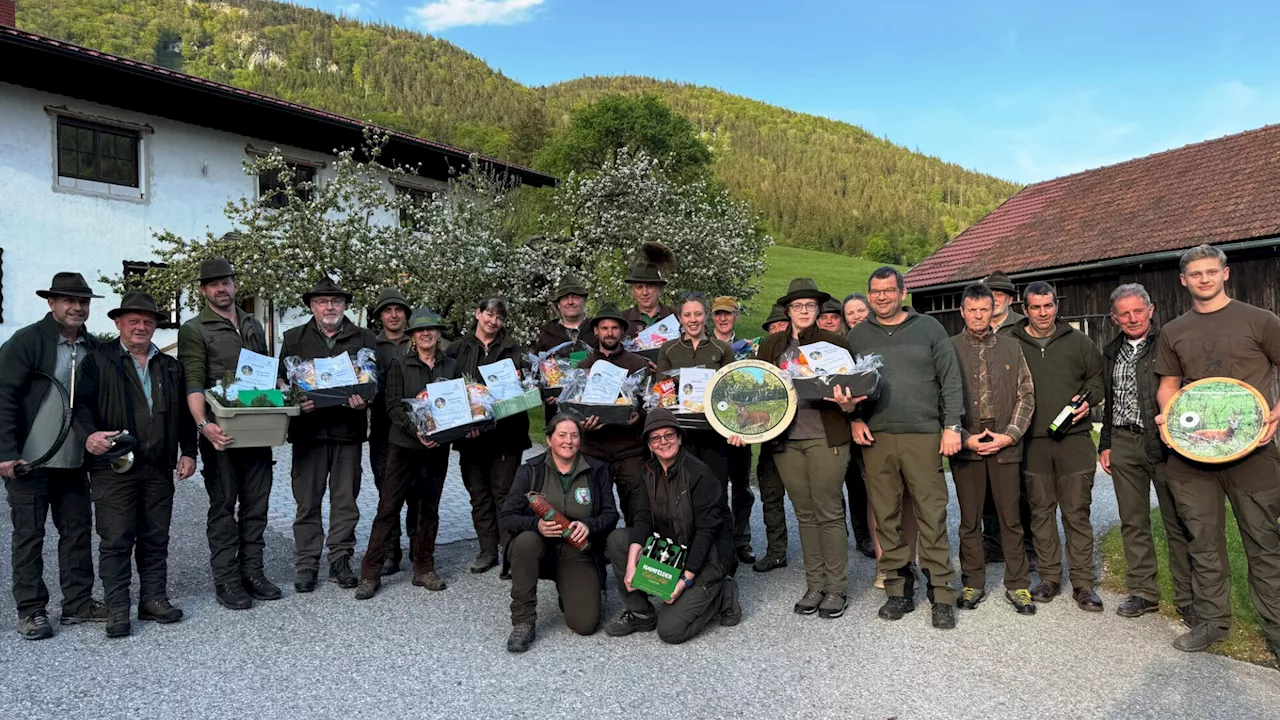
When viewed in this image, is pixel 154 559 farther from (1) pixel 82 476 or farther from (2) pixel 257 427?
(2) pixel 257 427

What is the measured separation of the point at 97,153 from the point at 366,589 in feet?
58.4

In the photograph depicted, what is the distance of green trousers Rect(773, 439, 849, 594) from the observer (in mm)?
5812

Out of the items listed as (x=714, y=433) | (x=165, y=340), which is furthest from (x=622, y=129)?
(x=714, y=433)

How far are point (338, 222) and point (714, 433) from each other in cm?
1282

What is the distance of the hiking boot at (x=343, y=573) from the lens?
637 cm

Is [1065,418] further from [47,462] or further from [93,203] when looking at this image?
[93,203]

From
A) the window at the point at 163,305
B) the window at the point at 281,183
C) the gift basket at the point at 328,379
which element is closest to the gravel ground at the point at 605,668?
the gift basket at the point at 328,379

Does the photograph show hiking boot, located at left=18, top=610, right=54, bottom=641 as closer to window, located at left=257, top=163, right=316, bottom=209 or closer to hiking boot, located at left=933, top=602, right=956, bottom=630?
hiking boot, located at left=933, top=602, right=956, bottom=630

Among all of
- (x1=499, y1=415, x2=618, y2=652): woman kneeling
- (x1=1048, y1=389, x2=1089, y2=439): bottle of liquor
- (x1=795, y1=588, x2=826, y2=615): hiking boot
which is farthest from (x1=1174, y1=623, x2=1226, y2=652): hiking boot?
(x1=499, y1=415, x2=618, y2=652): woman kneeling

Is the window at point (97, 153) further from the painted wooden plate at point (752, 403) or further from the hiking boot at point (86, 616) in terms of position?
the painted wooden plate at point (752, 403)

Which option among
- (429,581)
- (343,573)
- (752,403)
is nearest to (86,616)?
(343,573)

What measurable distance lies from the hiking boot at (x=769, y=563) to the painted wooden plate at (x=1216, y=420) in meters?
3.08

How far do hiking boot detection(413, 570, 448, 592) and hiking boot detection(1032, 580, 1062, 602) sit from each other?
4.45 m

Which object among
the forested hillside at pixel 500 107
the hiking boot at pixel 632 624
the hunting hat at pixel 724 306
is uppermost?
the forested hillside at pixel 500 107
